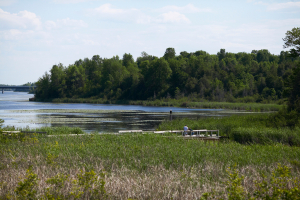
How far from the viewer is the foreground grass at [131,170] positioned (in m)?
8.77

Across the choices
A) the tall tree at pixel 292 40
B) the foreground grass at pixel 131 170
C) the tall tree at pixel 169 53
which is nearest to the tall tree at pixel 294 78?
the tall tree at pixel 292 40

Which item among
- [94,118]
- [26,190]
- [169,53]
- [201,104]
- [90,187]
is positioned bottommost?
[94,118]

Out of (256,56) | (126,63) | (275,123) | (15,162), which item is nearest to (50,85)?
(126,63)

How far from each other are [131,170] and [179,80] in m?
97.9

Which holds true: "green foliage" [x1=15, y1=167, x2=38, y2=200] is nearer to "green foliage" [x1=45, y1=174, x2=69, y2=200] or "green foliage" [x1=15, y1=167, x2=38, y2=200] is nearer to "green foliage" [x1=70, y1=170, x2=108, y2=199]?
"green foliage" [x1=45, y1=174, x2=69, y2=200]

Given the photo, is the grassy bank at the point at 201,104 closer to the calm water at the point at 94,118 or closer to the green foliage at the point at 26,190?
the calm water at the point at 94,118

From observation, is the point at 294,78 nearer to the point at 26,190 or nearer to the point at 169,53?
the point at 26,190

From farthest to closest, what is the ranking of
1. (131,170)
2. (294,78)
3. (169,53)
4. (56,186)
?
(169,53) < (294,78) < (131,170) < (56,186)

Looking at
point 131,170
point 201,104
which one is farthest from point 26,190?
point 201,104

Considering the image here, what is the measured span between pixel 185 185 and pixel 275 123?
1991 centimetres

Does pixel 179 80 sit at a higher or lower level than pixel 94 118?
higher

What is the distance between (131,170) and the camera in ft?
37.0

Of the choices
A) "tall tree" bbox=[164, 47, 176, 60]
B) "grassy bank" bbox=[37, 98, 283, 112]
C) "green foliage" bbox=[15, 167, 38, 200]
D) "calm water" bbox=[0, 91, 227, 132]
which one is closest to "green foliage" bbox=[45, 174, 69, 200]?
"green foliage" bbox=[15, 167, 38, 200]

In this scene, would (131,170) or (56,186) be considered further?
(131,170)
